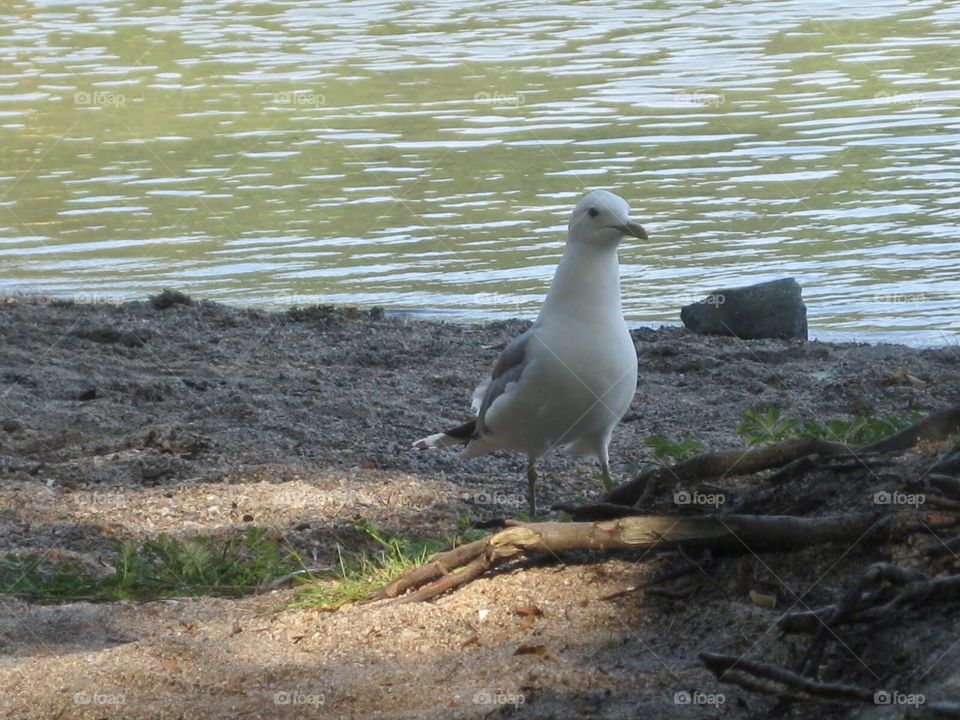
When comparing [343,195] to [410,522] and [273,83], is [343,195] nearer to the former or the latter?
[273,83]

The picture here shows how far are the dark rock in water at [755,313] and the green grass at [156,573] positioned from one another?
4877 millimetres

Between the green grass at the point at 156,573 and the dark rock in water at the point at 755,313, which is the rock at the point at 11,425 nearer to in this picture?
the green grass at the point at 156,573

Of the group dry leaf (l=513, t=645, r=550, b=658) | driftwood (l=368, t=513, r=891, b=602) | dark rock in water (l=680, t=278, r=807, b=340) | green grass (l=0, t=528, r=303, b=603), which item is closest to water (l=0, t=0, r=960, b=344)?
dark rock in water (l=680, t=278, r=807, b=340)

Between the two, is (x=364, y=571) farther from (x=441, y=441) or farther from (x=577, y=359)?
(x=441, y=441)

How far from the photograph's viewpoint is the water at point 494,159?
12172 mm

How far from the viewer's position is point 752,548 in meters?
4.66

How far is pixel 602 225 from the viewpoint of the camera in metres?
6.16

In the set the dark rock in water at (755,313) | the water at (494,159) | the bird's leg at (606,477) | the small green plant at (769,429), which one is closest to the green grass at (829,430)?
the small green plant at (769,429)

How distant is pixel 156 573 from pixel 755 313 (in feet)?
17.9

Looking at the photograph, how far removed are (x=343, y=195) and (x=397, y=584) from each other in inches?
393

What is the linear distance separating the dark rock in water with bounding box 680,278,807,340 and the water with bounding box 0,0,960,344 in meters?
0.73

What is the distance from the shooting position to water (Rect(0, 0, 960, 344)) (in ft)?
39.9

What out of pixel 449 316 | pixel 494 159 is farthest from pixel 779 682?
pixel 494 159

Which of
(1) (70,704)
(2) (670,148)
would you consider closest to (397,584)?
(1) (70,704)
